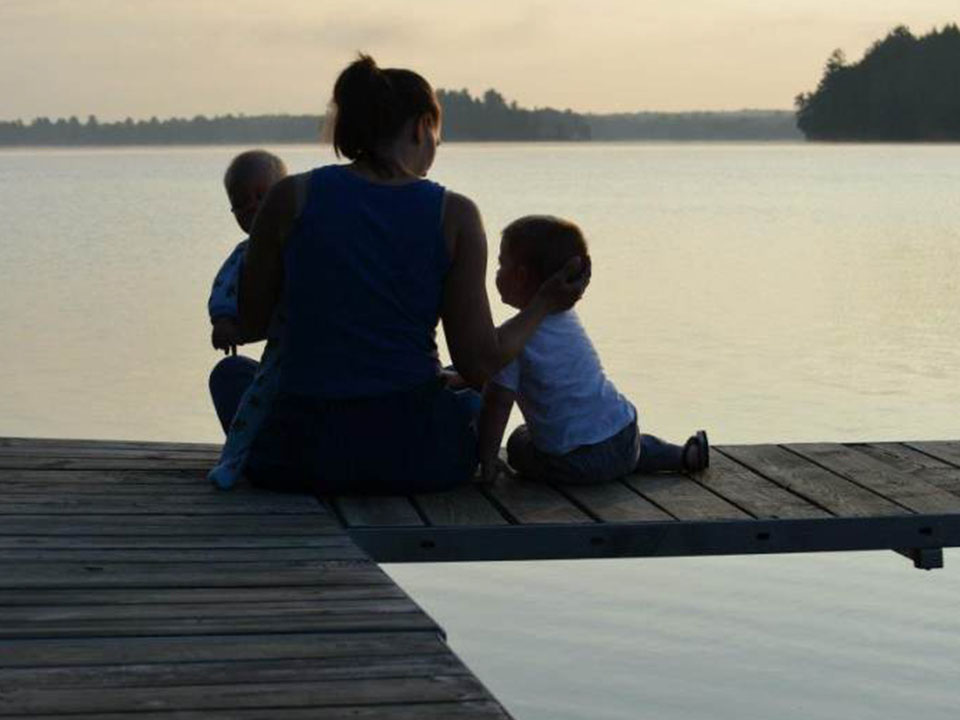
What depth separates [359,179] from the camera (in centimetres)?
480

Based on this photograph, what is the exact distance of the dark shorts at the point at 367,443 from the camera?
4941 millimetres

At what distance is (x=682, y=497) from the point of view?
5.24m

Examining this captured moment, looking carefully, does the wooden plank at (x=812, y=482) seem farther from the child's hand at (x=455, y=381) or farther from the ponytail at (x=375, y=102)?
the ponytail at (x=375, y=102)

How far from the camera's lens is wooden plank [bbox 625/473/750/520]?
5004 millimetres

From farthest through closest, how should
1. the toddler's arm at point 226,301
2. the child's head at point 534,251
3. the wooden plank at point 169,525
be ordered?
1. the toddler's arm at point 226,301
2. the child's head at point 534,251
3. the wooden plank at point 169,525

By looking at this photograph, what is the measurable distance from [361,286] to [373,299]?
5 centimetres

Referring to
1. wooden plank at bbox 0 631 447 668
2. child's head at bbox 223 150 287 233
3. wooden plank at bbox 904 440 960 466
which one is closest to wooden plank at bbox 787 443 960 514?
wooden plank at bbox 904 440 960 466

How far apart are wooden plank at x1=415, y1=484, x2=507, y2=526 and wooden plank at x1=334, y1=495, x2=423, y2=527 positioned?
1.6 inches

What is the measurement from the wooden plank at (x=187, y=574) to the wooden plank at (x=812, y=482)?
58.2 inches

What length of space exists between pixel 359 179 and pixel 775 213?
133ft

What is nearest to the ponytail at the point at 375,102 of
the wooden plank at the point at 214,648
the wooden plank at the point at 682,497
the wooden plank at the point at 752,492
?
the wooden plank at the point at 682,497

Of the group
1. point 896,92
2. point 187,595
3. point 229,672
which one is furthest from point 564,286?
point 896,92

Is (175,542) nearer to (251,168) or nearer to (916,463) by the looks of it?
(251,168)

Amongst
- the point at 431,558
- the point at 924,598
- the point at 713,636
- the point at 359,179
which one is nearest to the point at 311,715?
the point at 431,558
